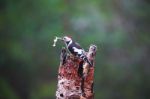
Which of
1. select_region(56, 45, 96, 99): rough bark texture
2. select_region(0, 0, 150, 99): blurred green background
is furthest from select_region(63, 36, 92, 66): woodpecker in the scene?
select_region(0, 0, 150, 99): blurred green background

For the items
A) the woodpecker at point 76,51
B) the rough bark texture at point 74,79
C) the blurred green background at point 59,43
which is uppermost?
the blurred green background at point 59,43

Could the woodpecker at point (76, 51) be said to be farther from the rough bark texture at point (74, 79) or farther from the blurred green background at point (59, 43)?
the blurred green background at point (59, 43)

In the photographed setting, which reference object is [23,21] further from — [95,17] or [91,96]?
[91,96]

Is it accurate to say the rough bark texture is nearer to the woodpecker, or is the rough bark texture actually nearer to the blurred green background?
the woodpecker

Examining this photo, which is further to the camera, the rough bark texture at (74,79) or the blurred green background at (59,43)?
the blurred green background at (59,43)

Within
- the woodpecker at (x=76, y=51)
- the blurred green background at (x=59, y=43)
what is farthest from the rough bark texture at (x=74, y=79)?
the blurred green background at (x=59, y=43)

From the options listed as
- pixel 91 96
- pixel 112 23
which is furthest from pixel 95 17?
pixel 91 96

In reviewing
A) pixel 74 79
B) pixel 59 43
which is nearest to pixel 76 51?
pixel 74 79
